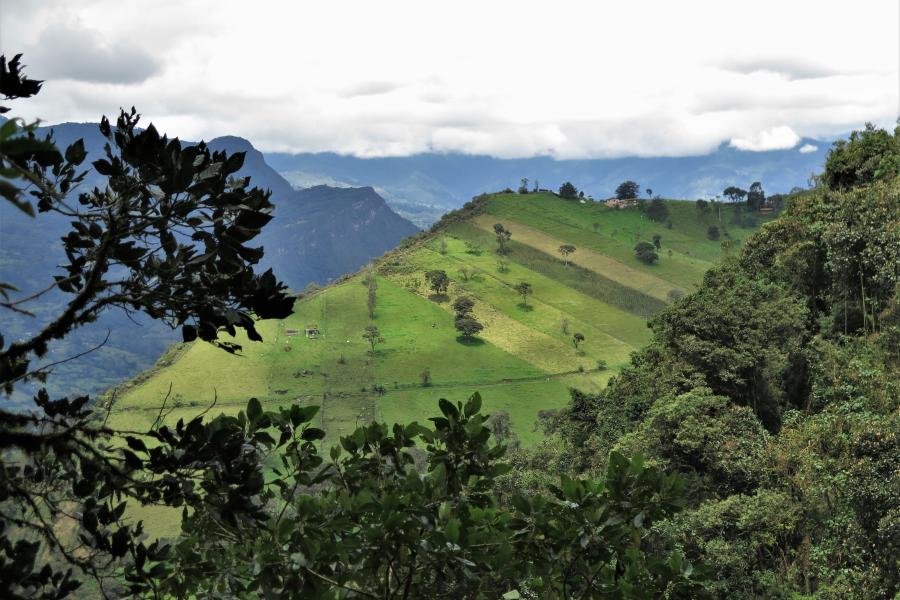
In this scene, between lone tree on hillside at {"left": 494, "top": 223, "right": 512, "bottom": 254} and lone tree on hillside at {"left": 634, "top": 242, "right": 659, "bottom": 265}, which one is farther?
lone tree on hillside at {"left": 494, "top": 223, "right": 512, "bottom": 254}

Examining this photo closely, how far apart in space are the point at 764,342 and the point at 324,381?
A: 6018cm

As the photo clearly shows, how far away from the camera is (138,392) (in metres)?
77.6

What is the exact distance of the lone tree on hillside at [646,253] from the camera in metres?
114

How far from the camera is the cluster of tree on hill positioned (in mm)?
16109

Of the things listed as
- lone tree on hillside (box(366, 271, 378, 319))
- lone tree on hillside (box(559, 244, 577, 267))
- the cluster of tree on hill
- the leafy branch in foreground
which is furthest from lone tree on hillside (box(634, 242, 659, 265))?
the leafy branch in foreground

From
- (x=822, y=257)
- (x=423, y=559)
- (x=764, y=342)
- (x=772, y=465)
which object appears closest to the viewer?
(x=423, y=559)

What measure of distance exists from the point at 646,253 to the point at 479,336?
38976 mm

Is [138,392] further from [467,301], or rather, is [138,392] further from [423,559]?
[423,559]

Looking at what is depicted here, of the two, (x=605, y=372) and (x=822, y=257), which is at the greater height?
(x=822, y=257)

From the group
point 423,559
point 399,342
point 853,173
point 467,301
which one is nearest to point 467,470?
point 423,559

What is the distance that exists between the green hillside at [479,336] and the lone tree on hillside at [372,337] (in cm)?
82

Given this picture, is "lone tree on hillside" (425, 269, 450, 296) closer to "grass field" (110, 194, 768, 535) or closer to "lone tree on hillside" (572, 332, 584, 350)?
"grass field" (110, 194, 768, 535)

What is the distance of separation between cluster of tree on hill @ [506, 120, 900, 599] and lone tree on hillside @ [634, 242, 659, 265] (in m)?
78.4

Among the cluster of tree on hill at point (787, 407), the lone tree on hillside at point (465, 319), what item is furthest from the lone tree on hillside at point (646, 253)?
the cluster of tree on hill at point (787, 407)
